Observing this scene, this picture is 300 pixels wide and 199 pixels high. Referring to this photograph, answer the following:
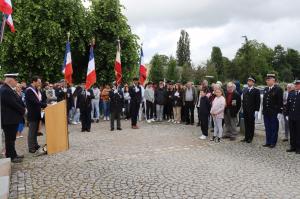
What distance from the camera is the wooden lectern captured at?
1029cm

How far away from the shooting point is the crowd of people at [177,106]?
9742mm

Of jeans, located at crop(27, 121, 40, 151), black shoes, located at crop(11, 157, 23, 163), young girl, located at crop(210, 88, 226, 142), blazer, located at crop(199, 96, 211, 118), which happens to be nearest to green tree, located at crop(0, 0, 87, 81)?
blazer, located at crop(199, 96, 211, 118)

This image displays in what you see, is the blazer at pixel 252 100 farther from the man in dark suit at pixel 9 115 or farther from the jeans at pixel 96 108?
the jeans at pixel 96 108

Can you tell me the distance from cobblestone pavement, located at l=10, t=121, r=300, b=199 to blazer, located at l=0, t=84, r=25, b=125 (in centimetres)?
110

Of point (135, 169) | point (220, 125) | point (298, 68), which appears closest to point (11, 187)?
point (135, 169)

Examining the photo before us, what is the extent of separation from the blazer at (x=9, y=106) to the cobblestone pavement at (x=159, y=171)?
1100 millimetres

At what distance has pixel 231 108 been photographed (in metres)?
13.5

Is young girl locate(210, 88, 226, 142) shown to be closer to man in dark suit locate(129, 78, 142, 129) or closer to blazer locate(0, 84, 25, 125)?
man in dark suit locate(129, 78, 142, 129)

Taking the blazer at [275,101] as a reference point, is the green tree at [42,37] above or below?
above

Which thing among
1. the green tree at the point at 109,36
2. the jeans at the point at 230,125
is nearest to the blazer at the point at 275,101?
the jeans at the point at 230,125

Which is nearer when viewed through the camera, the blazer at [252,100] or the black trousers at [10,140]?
the black trousers at [10,140]

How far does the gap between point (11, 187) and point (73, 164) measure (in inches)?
75.2

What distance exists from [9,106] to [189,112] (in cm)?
1004

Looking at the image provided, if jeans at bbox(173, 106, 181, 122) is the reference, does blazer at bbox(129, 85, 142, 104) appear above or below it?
above
